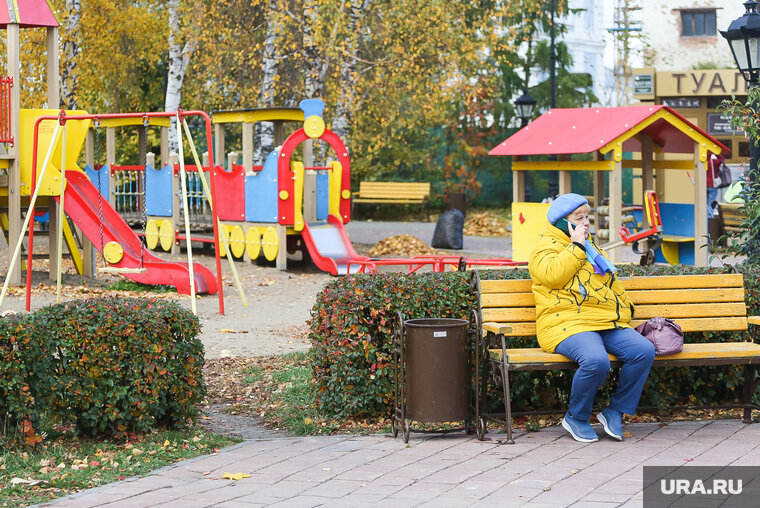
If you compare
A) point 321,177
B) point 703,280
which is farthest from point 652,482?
point 321,177

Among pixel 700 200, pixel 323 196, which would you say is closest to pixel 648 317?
pixel 700 200

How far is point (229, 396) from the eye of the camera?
27.2 feet

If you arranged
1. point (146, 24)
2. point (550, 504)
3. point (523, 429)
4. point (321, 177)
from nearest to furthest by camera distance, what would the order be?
point (550, 504) < point (523, 429) < point (321, 177) < point (146, 24)

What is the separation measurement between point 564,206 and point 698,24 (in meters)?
32.7

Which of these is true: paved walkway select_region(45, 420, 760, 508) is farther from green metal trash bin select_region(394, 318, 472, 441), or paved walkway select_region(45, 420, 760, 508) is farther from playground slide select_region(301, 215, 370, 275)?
playground slide select_region(301, 215, 370, 275)

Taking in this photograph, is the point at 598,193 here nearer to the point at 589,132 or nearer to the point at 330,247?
the point at 589,132

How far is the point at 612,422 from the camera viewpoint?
21.7 feet

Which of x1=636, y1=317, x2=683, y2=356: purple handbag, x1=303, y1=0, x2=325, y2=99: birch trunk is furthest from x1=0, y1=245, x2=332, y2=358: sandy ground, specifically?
x1=636, y1=317, x2=683, y2=356: purple handbag

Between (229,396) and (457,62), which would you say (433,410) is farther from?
(457,62)

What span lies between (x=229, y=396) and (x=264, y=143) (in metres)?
14.2

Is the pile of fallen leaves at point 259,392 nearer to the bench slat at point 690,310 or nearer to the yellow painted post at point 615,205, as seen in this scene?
the bench slat at point 690,310

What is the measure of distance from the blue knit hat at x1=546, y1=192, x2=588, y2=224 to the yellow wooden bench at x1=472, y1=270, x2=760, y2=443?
0.46m

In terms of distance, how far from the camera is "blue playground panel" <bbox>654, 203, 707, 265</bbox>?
51.1 ft

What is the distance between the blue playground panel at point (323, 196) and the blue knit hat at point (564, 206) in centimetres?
1208
